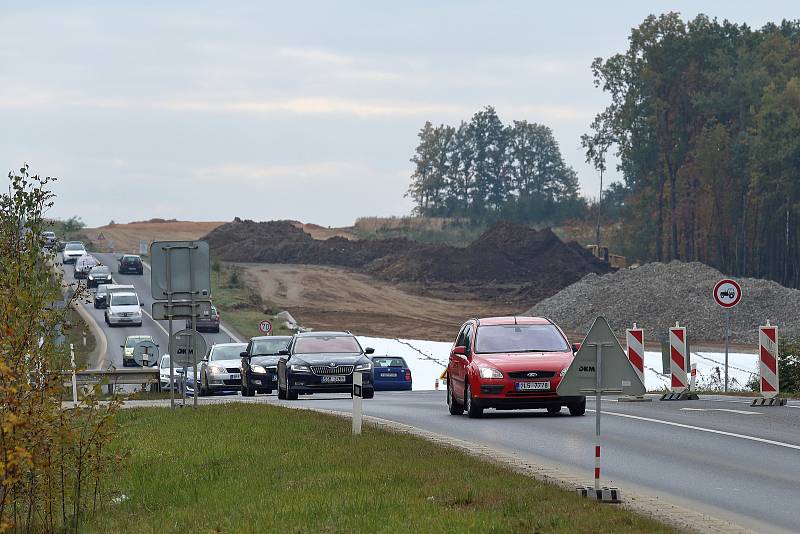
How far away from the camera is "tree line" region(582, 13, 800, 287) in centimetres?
10606

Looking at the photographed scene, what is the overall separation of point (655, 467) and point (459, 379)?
9070 millimetres

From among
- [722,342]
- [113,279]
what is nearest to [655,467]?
[722,342]

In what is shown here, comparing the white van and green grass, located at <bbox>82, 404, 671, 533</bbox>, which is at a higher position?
the white van

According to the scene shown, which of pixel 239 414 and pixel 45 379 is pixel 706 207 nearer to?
pixel 239 414

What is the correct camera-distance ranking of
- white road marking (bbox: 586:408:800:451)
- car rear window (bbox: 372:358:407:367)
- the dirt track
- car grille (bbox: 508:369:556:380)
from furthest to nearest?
the dirt track → car rear window (bbox: 372:358:407:367) → car grille (bbox: 508:369:556:380) → white road marking (bbox: 586:408:800:451)

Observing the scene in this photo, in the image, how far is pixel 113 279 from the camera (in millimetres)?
105125

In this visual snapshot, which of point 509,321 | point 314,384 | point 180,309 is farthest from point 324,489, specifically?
point 314,384

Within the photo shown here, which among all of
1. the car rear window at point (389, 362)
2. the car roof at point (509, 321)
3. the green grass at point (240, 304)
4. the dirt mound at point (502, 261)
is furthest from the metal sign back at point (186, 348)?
the dirt mound at point (502, 261)

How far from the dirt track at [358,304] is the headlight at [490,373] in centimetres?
5118

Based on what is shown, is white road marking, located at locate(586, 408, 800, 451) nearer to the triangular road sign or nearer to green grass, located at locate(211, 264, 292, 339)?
the triangular road sign

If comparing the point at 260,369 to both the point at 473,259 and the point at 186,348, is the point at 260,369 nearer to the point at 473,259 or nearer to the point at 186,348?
the point at 186,348

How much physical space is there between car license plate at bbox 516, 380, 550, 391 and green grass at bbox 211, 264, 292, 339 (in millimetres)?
53796

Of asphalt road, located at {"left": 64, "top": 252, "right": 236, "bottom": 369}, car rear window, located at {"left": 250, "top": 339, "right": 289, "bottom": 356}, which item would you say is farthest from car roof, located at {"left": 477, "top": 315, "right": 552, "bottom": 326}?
asphalt road, located at {"left": 64, "top": 252, "right": 236, "bottom": 369}

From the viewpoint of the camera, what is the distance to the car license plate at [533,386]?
24141 millimetres
